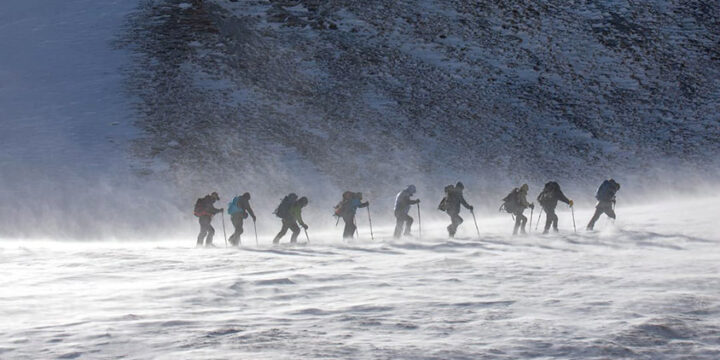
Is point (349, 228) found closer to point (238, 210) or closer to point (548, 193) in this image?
point (238, 210)

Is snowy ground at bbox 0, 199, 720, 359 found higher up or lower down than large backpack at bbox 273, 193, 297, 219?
lower down

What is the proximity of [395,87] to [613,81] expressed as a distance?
1335cm

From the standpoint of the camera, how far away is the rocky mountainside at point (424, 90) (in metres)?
38.3

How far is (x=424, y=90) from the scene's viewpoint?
45.3 metres

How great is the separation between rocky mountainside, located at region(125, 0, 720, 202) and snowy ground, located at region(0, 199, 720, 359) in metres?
20.5

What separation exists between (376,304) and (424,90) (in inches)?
1425

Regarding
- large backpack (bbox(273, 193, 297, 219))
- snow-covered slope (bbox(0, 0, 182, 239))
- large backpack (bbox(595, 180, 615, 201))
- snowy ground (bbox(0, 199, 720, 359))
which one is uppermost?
snow-covered slope (bbox(0, 0, 182, 239))

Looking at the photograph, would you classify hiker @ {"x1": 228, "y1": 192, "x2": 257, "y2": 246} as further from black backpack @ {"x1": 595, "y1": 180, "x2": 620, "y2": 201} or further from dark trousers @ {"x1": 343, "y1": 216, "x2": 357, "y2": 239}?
black backpack @ {"x1": 595, "y1": 180, "x2": 620, "y2": 201}

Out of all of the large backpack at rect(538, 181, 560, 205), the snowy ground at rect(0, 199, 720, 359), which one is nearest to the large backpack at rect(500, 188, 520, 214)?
the large backpack at rect(538, 181, 560, 205)

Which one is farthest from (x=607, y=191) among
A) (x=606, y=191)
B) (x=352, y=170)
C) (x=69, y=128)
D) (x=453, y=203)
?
(x=69, y=128)

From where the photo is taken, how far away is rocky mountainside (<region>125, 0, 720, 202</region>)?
38.3 meters

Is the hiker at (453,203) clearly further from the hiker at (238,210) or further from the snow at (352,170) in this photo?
the hiker at (238,210)

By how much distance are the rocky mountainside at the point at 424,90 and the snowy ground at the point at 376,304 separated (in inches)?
807

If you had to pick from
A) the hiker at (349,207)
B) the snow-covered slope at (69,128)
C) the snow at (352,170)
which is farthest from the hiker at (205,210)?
the snow-covered slope at (69,128)
